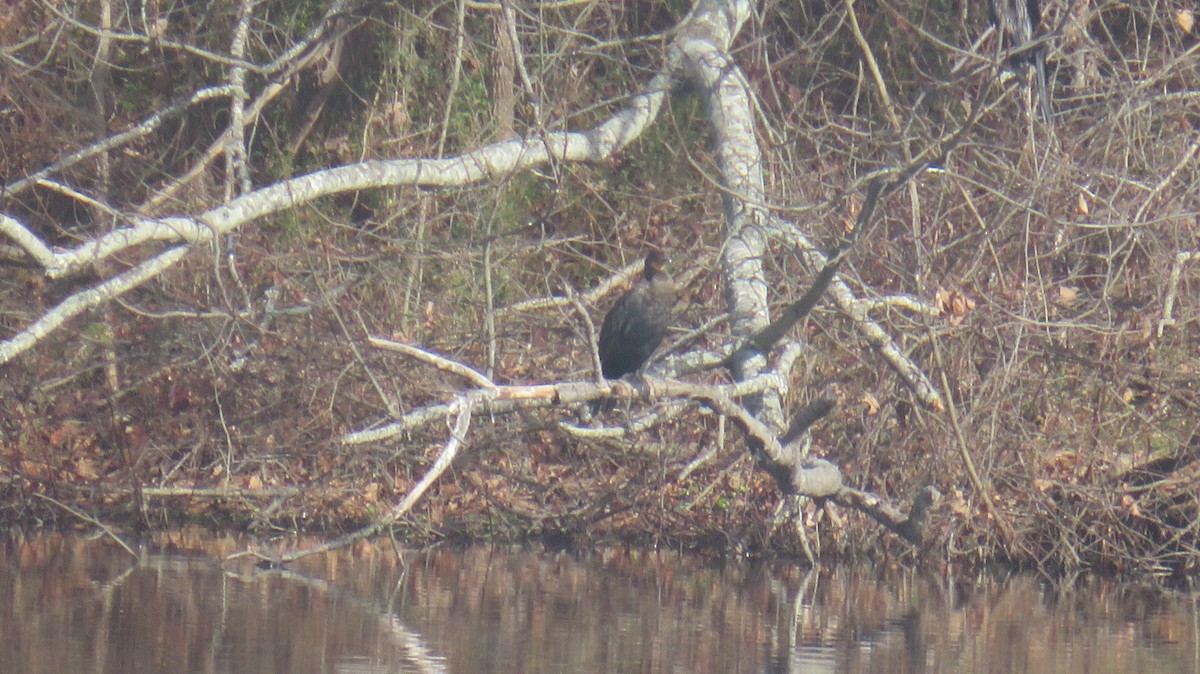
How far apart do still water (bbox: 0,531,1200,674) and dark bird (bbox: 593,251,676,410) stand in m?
1.03

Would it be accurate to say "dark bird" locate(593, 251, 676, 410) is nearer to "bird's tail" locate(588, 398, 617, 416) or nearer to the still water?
"bird's tail" locate(588, 398, 617, 416)

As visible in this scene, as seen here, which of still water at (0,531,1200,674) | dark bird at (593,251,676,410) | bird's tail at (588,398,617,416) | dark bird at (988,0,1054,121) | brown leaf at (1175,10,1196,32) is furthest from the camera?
brown leaf at (1175,10,1196,32)

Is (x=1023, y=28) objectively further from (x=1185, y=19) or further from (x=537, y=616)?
(x=537, y=616)

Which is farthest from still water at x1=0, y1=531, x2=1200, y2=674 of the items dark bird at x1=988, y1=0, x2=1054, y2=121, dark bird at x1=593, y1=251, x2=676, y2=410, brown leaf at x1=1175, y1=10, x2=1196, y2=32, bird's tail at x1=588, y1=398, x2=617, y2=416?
brown leaf at x1=1175, y1=10, x2=1196, y2=32

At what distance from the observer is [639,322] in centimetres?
686

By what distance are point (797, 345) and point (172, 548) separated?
3.38 meters

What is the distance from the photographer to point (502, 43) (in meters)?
9.30

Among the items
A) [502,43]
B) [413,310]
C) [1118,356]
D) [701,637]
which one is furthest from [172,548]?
[1118,356]

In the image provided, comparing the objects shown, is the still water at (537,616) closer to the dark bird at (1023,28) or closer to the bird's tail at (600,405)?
the bird's tail at (600,405)

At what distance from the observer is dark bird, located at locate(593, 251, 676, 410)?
6875mm

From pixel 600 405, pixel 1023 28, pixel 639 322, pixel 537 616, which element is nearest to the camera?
pixel 600 405

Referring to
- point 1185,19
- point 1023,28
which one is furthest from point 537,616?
point 1185,19

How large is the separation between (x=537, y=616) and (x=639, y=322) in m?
→ 1.38

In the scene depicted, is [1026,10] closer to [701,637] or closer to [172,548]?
[701,637]
